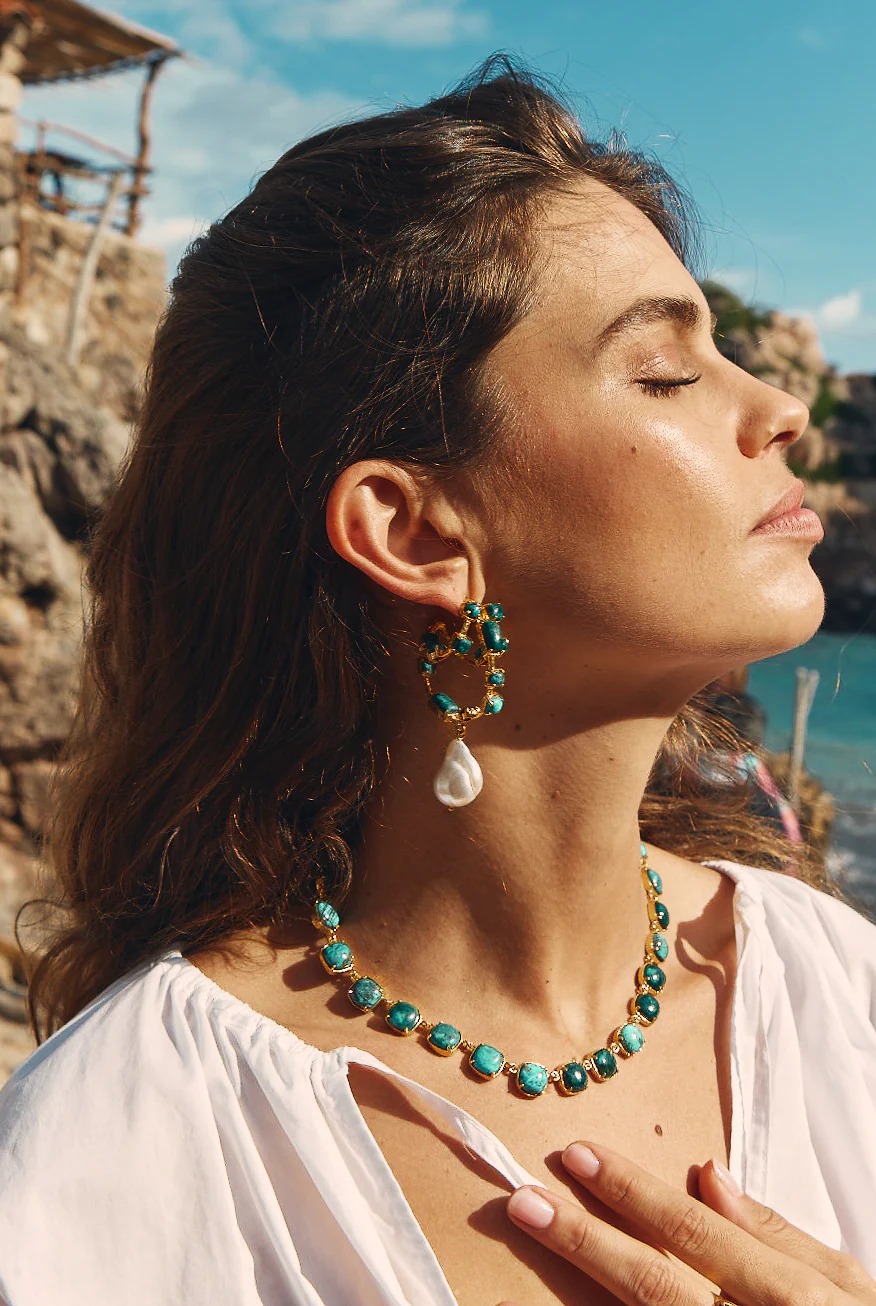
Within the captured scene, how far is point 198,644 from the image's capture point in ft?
6.48

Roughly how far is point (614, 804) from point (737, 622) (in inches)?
14.9

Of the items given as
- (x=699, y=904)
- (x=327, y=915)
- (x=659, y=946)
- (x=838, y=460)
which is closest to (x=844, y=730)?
(x=838, y=460)

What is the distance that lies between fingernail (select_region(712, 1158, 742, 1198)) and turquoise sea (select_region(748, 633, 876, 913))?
1617 cm

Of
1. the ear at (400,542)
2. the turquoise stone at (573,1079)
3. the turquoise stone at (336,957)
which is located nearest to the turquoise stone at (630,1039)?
the turquoise stone at (573,1079)

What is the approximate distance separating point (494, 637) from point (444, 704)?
0.14 metres

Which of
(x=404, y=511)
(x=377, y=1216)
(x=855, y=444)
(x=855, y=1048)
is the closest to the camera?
(x=377, y=1216)

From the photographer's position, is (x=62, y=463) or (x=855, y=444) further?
(x=855, y=444)

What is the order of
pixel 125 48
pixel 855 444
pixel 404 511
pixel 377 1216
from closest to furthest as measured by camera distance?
pixel 377 1216, pixel 404 511, pixel 125 48, pixel 855 444

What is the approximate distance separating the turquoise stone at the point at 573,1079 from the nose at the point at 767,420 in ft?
3.33

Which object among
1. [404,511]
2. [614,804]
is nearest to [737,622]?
[614,804]

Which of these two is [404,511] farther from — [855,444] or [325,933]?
[855,444]

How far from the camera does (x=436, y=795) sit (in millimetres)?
1819

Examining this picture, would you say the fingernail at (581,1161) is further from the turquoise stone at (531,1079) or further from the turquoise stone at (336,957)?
the turquoise stone at (336,957)

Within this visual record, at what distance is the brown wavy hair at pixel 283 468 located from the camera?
1.77 metres
